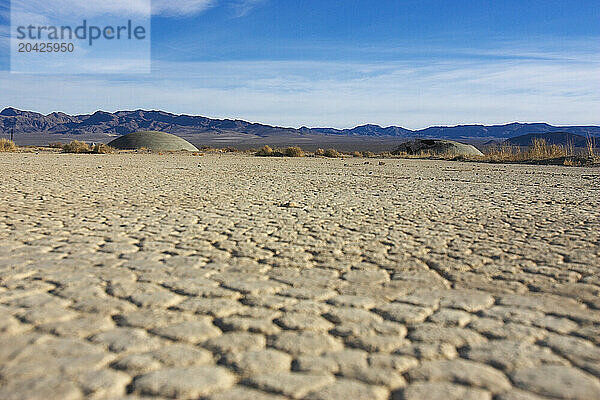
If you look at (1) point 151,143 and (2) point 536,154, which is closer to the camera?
(2) point 536,154

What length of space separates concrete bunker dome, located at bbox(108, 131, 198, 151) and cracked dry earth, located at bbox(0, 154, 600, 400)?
34.7 meters

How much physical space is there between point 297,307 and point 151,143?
Answer: 1540 inches

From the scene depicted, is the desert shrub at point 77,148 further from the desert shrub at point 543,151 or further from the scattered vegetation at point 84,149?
the desert shrub at point 543,151

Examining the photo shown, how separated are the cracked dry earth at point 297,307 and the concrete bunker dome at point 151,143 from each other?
3468 centimetres

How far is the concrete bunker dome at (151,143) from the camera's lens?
39509 mm

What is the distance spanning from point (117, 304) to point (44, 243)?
1942 millimetres

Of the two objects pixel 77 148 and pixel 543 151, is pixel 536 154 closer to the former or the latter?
pixel 543 151

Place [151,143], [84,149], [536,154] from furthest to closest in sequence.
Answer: [151,143] → [84,149] → [536,154]

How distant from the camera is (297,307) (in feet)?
9.37

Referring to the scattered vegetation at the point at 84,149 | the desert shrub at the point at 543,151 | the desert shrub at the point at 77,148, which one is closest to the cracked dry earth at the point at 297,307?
the desert shrub at the point at 543,151

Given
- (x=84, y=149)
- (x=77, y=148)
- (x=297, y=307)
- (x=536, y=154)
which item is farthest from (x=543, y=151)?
(x=77, y=148)

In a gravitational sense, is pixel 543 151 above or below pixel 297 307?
above

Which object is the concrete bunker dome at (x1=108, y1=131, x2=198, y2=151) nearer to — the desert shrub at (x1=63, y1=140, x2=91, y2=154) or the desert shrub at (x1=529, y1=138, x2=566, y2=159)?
the desert shrub at (x1=63, y1=140, x2=91, y2=154)

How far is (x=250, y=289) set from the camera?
3.18m
